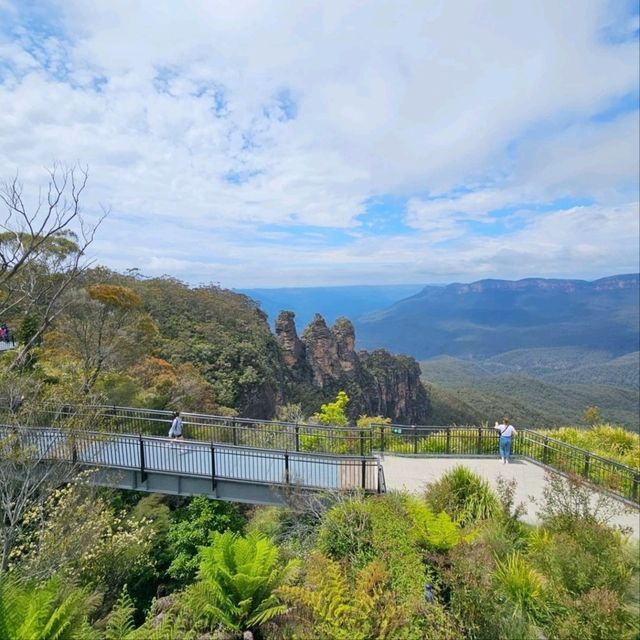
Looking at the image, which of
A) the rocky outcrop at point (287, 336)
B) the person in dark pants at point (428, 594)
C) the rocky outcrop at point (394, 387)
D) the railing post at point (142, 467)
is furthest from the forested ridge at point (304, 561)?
the rocky outcrop at point (394, 387)

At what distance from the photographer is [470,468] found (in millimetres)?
10477

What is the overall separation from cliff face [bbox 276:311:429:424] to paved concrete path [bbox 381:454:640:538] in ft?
103

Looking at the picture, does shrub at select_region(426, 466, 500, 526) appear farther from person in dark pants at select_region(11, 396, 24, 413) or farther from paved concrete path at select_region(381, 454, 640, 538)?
person in dark pants at select_region(11, 396, 24, 413)

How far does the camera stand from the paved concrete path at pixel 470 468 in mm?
9148

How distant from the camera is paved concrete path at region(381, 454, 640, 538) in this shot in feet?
30.0

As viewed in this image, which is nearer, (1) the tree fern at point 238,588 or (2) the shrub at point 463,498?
(1) the tree fern at point 238,588

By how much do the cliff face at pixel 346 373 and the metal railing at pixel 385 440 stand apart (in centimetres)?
2929

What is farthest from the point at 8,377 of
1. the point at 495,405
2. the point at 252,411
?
the point at 495,405

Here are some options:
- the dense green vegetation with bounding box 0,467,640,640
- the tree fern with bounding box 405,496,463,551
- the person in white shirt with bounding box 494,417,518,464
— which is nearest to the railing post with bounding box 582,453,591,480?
the person in white shirt with bounding box 494,417,518,464

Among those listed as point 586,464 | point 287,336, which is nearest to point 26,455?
point 586,464

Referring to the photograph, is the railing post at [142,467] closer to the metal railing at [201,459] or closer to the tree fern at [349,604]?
the metal railing at [201,459]

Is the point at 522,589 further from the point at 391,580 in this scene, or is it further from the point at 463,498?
the point at 463,498

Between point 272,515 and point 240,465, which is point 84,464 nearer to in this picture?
point 240,465

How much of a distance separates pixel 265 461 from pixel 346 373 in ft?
157
